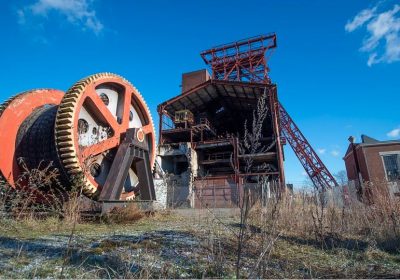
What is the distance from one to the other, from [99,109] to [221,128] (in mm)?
23315

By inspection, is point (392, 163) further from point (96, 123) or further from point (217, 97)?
point (96, 123)

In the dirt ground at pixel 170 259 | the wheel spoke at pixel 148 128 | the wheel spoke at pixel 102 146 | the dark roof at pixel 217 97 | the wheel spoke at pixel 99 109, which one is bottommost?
the dirt ground at pixel 170 259

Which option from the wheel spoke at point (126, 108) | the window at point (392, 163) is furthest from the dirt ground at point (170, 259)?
the window at point (392, 163)

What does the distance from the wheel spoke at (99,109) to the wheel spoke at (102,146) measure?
0.26 metres

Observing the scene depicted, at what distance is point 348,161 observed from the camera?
28.4 metres

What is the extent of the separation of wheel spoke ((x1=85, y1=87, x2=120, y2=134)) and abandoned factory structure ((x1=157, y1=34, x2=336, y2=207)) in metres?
13.1

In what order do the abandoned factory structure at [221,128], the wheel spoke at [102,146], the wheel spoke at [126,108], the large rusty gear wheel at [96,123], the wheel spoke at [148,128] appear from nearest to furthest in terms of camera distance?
1. the large rusty gear wheel at [96,123]
2. the wheel spoke at [102,146]
3. the wheel spoke at [126,108]
4. the wheel spoke at [148,128]
5. the abandoned factory structure at [221,128]

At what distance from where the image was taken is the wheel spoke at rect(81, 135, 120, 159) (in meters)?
5.49

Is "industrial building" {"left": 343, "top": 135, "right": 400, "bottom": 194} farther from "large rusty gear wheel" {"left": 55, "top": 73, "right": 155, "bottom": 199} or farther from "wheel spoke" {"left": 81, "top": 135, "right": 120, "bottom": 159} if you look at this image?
"wheel spoke" {"left": 81, "top": 135, "right": 120, "bottom": 159}

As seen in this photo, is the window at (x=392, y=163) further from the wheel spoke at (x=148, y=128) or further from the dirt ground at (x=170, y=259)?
the dirt ground at (x=170, y=259)

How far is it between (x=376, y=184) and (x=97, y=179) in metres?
5.65

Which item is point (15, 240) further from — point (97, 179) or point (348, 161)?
point (348, 161)

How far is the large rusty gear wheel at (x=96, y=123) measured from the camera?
17.1ft

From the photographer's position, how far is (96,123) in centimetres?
640
